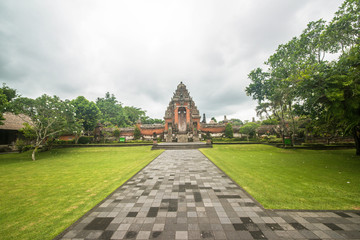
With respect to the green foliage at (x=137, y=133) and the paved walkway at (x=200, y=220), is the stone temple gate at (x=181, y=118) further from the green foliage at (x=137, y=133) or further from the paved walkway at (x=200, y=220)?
the paved walkway at (x=200, y=220)

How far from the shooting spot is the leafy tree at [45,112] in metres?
13.8

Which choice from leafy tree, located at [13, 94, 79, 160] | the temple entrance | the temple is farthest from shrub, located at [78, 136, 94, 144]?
the temple entrance

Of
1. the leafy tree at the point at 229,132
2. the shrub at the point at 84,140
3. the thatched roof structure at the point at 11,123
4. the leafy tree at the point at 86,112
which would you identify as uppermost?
the leafy tree at the point at 86,112

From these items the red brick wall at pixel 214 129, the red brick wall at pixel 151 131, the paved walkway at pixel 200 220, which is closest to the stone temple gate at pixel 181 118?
the red brick wall at pixel 151 131

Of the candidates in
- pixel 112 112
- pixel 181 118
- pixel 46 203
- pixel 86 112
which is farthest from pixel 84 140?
pixel 46 203

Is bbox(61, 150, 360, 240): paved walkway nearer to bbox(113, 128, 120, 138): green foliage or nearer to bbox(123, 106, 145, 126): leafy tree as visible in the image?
bbox(113, 128, 120, 138): green foliage

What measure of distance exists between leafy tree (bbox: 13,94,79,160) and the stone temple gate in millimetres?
17101

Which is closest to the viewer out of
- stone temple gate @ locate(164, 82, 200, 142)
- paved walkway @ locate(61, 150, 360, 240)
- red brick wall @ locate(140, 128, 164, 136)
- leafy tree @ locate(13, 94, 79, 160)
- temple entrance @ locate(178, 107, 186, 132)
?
paved walkway @ locate(61, 150, 360, 240)

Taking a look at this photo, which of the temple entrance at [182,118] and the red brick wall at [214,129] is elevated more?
the temple entrance at [182,118]

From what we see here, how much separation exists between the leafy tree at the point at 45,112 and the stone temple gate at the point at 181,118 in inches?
673

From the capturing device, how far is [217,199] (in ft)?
14.6

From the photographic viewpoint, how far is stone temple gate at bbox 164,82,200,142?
93.9 ft

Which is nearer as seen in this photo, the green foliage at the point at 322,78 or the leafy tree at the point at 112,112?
the green foliage at the point at 322,78

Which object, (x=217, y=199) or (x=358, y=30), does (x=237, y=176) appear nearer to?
(x=217, y=199)
